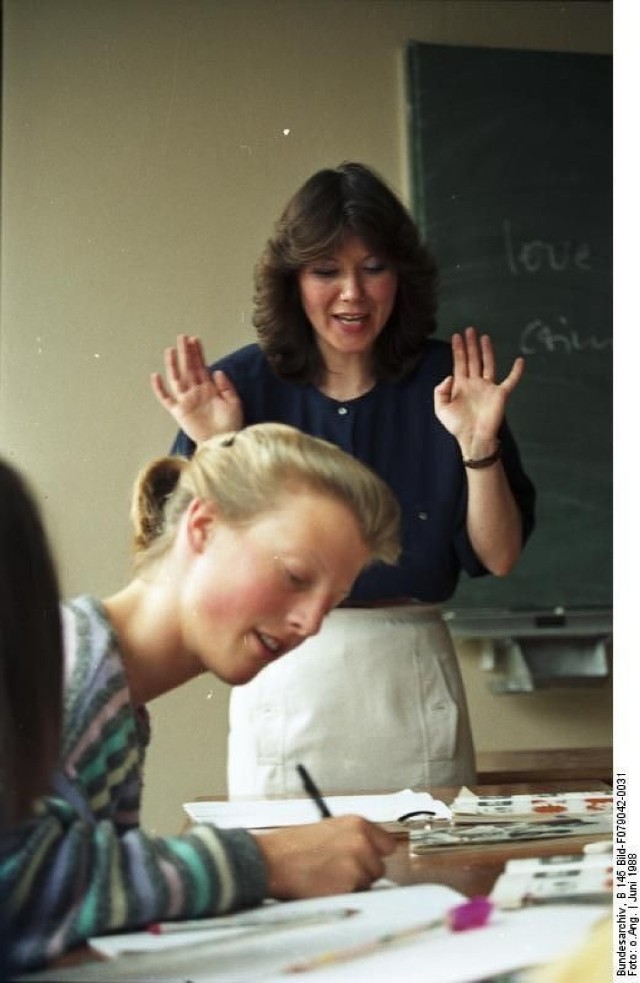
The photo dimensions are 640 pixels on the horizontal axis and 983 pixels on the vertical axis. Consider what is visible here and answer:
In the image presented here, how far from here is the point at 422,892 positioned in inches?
45.9

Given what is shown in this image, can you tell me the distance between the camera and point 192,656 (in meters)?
1.21

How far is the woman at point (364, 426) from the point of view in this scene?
1.23 meters

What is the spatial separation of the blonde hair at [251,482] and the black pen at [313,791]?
7.4 inches

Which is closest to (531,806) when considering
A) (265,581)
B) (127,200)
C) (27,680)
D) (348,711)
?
(348,711)

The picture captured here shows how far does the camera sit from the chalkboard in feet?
4.18

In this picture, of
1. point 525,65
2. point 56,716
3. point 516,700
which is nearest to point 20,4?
point 525,65

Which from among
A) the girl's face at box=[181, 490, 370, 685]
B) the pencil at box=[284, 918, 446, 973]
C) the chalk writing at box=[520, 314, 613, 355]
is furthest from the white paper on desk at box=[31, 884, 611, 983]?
the chalk writing at box=[520, 314, 613, 355]

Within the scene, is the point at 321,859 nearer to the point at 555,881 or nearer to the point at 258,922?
the point at 258,922

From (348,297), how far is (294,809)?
1.39 feet

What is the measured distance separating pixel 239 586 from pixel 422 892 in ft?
0.92

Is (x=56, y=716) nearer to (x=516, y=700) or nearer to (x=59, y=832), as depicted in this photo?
(x=59, y=832)

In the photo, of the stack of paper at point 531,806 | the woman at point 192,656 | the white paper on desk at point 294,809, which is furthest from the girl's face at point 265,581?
the stack of paper at point 531,806

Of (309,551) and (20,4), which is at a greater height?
(20,4)

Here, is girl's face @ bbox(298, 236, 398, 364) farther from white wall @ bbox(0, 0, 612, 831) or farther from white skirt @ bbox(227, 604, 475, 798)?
white skirt @ bbox(227, 604, 475, 798)
